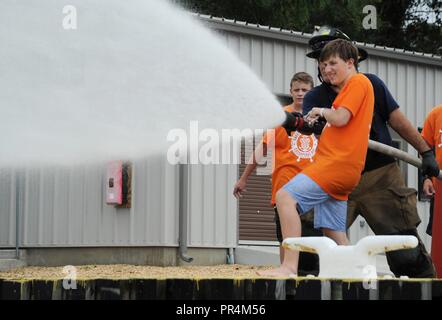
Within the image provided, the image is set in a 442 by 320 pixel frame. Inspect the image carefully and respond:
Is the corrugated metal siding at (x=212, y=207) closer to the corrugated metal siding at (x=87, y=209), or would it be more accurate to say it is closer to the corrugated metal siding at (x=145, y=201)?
the corrugated metal siding at (x=145, y=201)

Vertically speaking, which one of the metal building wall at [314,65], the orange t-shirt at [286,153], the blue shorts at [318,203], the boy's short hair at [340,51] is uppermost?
the metal building wall at [314,65]

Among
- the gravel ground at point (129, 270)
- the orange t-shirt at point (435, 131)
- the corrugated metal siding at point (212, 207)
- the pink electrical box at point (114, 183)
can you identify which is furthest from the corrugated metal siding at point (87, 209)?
the orange t-shirt at point (435, 131)

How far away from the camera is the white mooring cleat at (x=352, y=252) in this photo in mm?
4512

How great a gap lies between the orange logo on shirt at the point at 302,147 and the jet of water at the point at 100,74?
651 mm

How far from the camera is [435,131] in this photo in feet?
27.3

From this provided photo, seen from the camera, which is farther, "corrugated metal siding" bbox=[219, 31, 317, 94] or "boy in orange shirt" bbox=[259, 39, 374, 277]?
"corrugated metal siding" bbox=[219, 31, 317, 94]

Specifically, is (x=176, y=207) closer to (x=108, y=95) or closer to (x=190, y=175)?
(x=190, y=175)

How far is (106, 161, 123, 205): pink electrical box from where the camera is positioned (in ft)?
46.1

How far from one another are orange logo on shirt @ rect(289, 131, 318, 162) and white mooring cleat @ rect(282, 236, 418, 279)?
3297mm

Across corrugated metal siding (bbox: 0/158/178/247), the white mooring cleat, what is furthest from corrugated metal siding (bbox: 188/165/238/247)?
the white mooring cleat

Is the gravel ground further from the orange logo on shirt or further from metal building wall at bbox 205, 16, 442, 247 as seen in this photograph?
the orange logo on shirt

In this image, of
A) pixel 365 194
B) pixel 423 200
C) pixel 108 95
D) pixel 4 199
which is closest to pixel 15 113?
pixel 108 95

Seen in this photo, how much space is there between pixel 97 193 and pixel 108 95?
3530 millimetres

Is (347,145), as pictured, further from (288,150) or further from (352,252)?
(288,150)
